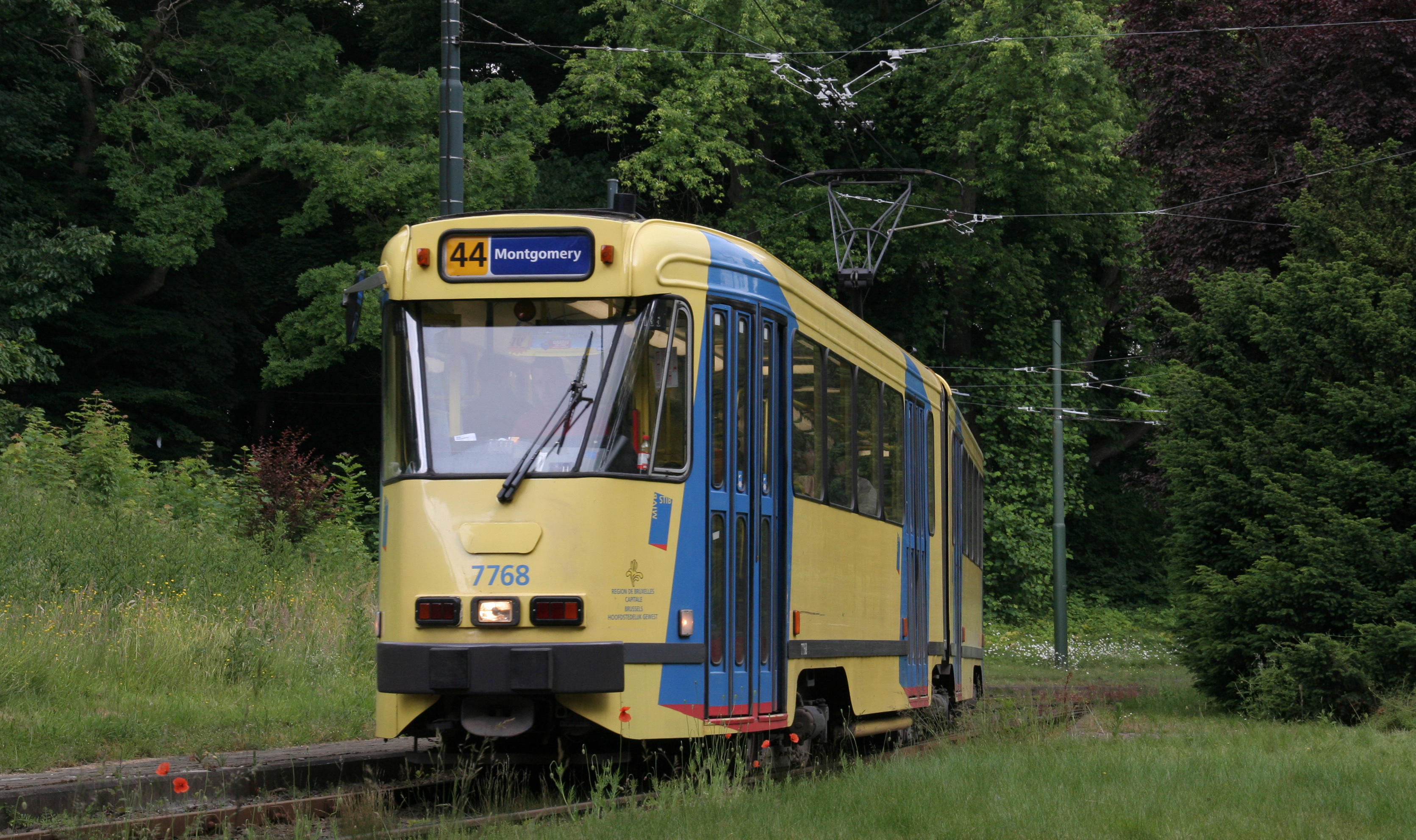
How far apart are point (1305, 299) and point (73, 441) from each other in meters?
14.5

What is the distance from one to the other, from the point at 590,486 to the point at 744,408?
126 cm

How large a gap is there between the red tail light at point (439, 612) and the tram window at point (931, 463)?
657 cm

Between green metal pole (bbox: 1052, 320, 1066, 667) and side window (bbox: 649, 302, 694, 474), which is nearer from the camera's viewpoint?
side window (bbox: 649, 302, 694, 474)

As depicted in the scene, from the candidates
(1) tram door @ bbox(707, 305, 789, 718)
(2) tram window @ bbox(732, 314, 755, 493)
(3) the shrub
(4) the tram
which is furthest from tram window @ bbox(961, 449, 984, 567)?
(2) tram window @ bbox(732, 314, 755, 493)

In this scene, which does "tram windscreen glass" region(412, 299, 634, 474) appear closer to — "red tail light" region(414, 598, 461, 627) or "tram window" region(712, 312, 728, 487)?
"tram window" region(712, 312, 728, 487)

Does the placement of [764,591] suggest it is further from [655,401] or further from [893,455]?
[893,455]

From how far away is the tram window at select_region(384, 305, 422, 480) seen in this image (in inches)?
338

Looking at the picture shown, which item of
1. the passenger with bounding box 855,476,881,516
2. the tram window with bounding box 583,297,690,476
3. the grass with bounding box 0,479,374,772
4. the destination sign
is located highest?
the destination sign

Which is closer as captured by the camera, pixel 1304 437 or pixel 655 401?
pixel 655 401

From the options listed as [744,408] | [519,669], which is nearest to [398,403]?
[519,669]

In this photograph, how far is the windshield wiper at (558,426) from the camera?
325 inches

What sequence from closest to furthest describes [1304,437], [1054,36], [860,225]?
1. [1304,437]
2. [1054,36]
3. [860,225]

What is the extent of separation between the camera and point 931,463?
46.7 feet

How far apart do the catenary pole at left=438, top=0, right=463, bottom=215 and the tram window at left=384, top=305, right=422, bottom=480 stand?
13.9 feet
